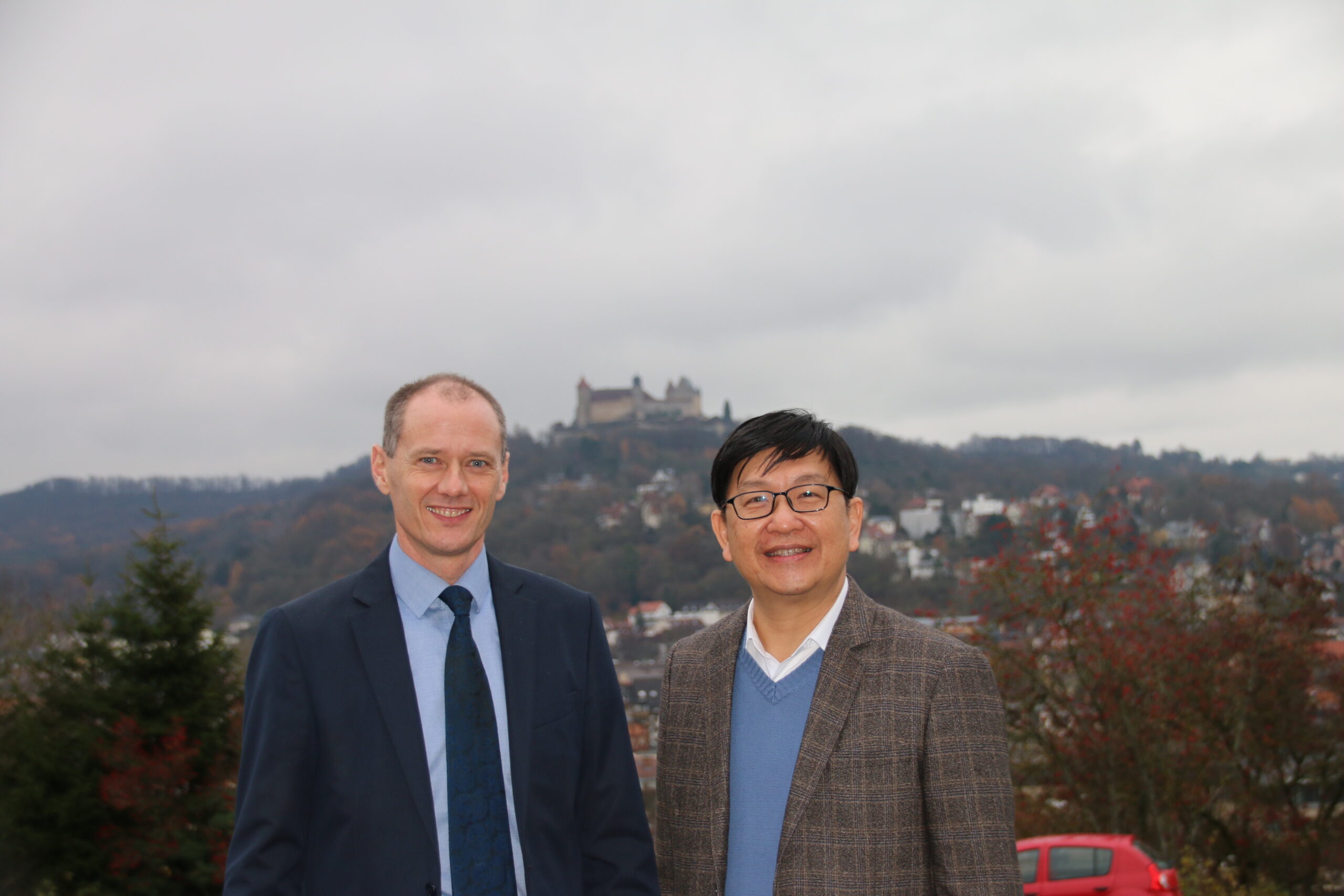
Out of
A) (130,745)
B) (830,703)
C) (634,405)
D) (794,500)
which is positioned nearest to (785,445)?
(794,500)

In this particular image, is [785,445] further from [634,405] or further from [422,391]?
[634,405]

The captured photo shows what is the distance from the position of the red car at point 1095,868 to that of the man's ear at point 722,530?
19.4 feet

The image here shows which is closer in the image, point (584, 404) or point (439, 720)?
point (439, 720)

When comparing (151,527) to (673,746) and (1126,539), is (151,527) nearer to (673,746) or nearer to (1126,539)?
(673,746)

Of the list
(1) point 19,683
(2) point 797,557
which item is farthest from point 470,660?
(1) point 19,683

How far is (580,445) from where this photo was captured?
301ft

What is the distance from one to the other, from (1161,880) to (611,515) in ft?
142

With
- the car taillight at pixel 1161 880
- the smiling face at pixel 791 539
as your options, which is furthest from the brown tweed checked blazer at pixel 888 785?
the car taillight at pixel 1161 880

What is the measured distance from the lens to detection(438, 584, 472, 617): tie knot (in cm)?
231

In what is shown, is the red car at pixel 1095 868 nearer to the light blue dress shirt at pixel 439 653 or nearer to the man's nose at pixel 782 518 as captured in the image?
the man's nose at pixel 782 518

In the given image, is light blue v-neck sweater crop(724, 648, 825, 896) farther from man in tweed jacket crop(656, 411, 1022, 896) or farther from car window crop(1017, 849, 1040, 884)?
car window crop(1017, 849, 1040, 884)

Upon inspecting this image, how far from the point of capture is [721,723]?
2404mm

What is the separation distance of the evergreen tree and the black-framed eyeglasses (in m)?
8.36

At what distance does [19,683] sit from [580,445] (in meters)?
80.8
